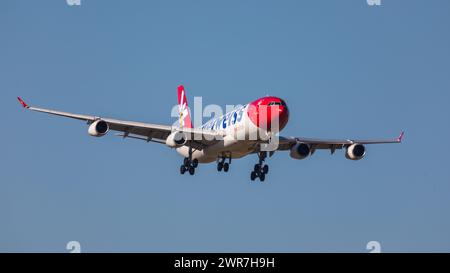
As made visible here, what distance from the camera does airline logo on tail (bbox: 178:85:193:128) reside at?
89.1m

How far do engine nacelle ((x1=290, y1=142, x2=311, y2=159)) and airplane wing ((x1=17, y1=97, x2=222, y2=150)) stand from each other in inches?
289

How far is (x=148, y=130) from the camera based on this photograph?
247ft

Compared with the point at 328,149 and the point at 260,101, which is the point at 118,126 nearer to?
the point at 260,101

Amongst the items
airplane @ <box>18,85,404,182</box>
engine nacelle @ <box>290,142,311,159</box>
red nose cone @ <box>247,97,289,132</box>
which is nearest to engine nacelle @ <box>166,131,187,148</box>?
airplane @ <box>18,85,404,182</box>

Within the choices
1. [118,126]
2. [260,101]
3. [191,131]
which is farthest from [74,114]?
[260,101]

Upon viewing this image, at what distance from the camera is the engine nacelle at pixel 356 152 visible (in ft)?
260

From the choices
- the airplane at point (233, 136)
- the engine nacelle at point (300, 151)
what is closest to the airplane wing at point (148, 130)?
the airplane at point (233, 136)

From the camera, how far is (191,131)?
2884 inches

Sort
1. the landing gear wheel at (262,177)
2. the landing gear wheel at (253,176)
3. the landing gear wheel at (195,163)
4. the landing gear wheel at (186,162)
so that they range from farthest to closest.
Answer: the landing gear wheel at (253,176)
the landing gear wheel at (262,177)
the landing gear wheel at (186,162)
the landing gear wheel at (195,163)

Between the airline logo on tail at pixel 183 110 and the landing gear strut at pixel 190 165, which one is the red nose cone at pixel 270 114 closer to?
the landing gear strut at pixel 190 165

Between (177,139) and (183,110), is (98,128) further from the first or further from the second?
(183,110)

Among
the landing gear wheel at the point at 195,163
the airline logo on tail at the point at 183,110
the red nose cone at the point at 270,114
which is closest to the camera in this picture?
the red nose cone at the point at 270,114
